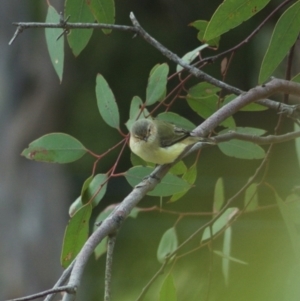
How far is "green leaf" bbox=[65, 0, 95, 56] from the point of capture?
663 millimetres

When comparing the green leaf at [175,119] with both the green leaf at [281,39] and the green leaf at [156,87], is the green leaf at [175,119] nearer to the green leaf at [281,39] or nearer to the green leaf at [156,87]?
the green leaf at [156,87]

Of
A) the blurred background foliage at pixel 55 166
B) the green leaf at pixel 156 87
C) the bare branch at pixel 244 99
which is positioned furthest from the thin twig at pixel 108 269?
the blurred background foliage at pixel 55 166

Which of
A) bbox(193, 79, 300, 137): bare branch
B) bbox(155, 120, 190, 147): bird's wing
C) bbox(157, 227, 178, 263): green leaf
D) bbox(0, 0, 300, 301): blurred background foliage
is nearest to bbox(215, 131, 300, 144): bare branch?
bbox(193, 79, 300, 137): bare branch

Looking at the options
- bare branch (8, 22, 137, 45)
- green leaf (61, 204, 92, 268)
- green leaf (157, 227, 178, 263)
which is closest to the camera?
bare branch (8, 22, 137, 45)

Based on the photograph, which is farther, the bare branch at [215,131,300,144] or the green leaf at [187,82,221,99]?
the green leaf at [187,82,221,99]

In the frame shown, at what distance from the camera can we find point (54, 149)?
2.20 feet

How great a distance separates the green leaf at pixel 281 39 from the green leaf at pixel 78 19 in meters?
0.22

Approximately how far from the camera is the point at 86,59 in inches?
90.1

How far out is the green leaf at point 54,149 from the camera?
66cm

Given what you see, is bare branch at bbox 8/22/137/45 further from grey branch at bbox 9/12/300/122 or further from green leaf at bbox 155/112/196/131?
green leaf at bbox 155/112/196/131

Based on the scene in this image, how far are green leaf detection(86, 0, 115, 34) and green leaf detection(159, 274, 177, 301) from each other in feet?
0.96

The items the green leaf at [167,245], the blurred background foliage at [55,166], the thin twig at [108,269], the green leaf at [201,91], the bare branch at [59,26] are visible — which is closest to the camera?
the thin twig at [108,269]

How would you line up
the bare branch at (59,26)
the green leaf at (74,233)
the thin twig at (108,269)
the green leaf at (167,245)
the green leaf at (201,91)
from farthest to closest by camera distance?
the green leaf at (167,245) < the green leaf at (201,91) < the green leaf at (74,233) < the bare branch at (59,26) < the thin twig at (108,269)

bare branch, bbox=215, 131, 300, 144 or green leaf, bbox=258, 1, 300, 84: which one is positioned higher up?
green leaf, bbox=258, 1, 300, 84
